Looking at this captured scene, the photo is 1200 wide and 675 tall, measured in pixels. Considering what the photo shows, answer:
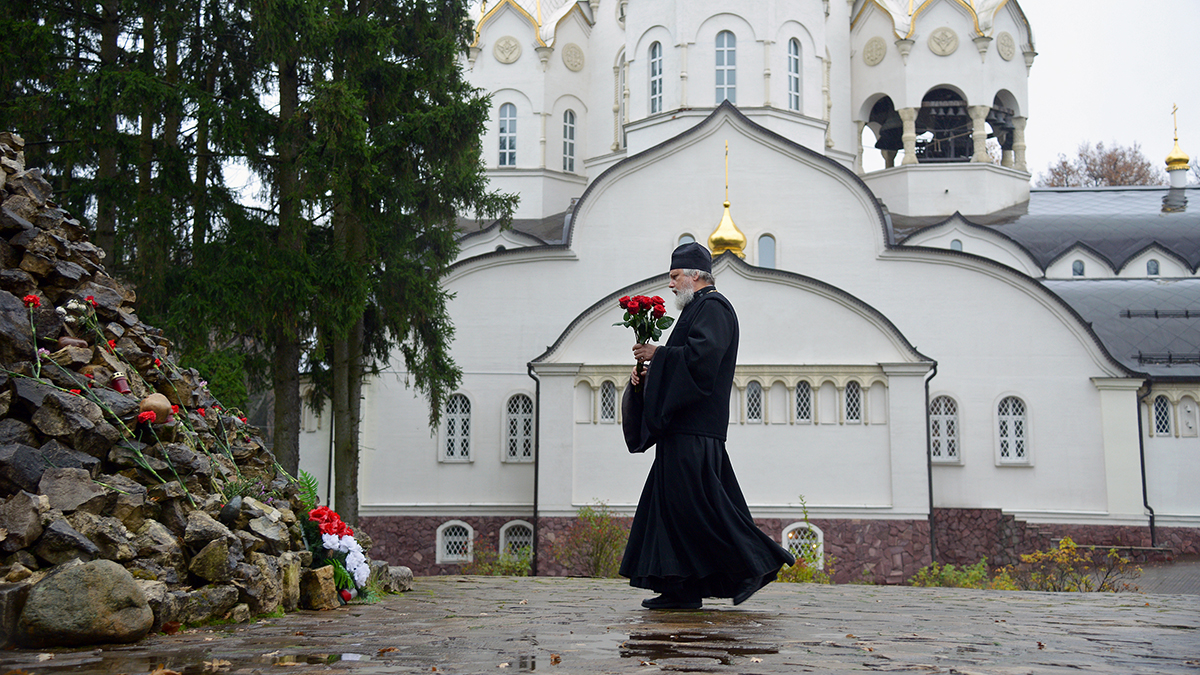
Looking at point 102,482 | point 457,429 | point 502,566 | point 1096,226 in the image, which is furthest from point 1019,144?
point 102,482

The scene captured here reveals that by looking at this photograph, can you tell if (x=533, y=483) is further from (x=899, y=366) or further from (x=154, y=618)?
(x=154, y=618)

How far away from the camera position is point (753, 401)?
706 inches

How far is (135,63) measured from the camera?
1262cm

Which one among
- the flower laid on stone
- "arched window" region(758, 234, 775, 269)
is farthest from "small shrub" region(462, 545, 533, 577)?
the flower laid on stone

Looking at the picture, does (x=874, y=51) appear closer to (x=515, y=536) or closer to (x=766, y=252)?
(x=766, y=252)

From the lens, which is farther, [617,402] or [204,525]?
[617,402]

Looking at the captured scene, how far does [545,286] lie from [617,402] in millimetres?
3697

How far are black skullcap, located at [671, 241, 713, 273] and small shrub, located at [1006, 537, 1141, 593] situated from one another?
6.87 m

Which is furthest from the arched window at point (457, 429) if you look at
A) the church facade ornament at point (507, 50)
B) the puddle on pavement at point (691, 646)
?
the puddle on pavement at point (691, 646)

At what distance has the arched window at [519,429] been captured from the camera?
19859 millimetres

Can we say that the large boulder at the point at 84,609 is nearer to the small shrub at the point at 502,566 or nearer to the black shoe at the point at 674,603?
the black shoe at the point at 674,603

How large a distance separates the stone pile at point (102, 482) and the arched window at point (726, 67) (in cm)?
1789

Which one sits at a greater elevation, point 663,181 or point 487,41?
point 487,41

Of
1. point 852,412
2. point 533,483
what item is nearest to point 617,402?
point 533,483
